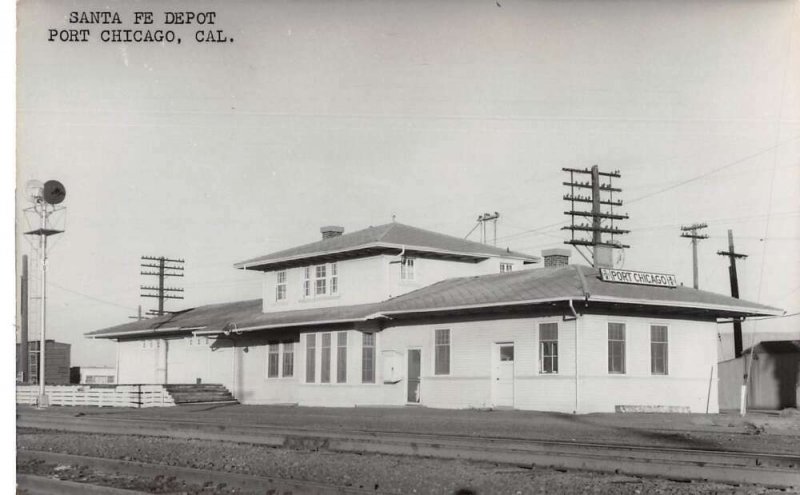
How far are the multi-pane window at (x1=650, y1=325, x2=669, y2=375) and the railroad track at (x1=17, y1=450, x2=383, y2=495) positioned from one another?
16210 mm

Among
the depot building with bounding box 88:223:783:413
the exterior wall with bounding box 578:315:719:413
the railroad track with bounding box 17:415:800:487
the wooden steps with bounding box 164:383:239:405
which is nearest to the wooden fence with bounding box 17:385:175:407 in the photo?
the wooden steps with bounding box 164:383:239:405

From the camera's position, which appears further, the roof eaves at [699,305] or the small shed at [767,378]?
the small shed at [767,378]

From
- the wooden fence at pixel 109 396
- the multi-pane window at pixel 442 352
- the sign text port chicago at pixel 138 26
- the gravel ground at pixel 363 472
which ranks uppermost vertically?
the sign text port chicago at pixel 138 26

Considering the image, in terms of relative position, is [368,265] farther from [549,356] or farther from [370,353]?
[549,356]

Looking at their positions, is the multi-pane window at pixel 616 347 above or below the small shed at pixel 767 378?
above

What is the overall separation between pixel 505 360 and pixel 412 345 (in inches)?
145

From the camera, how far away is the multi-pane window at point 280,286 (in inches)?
1384

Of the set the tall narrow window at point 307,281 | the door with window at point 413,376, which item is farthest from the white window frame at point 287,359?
the door with window at point 413,376

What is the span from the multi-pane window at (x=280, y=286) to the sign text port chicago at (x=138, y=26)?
21.2 metres

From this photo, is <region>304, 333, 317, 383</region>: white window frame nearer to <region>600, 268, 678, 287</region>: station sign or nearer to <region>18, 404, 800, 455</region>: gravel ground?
<region>18, 404, 800, 455</region>: gravel ground

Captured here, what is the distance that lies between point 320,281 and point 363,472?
2088cm

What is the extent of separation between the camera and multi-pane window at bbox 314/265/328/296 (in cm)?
3303

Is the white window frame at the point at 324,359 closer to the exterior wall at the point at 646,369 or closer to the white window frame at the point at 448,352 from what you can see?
the white window frame at the point at 448,352

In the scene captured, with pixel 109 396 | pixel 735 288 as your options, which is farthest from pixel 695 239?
pixel 109 396
